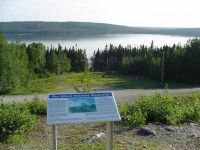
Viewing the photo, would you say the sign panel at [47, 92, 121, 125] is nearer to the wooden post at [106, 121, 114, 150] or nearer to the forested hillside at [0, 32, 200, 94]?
the wooden post at [106, 121, 114, 150]

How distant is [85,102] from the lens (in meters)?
6.18

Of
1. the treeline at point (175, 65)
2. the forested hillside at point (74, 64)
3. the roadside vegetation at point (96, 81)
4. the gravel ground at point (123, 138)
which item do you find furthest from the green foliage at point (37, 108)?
the treeline at point (175, 65)

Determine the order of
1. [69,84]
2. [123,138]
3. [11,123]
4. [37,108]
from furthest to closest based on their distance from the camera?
[69,84] → [37,108] → [123,138] → [11,123]

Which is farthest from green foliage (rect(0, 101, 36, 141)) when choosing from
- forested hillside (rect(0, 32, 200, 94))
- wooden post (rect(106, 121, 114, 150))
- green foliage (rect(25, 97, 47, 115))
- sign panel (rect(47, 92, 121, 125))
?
forested hillside (rect(0, 32, 200, 94))

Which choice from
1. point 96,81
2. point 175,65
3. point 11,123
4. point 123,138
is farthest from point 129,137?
point 175,65

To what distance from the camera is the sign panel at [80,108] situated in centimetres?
587

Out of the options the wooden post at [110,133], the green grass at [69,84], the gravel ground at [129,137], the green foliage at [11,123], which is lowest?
the green grass at [69,84]

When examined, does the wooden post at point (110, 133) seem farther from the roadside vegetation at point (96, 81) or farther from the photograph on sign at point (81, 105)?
the roadside vegetation at point (96, 81)

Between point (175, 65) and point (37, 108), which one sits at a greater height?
point (37, 108)

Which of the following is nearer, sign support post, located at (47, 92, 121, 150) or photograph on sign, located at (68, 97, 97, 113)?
sign support post, located at (47, 92, 121, 150)

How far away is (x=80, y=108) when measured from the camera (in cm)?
607

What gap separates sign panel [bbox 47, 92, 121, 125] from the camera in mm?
5867

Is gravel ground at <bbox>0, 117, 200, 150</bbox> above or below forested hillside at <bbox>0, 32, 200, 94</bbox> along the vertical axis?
above

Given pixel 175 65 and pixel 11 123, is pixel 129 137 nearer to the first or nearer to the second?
pixel 11 123
